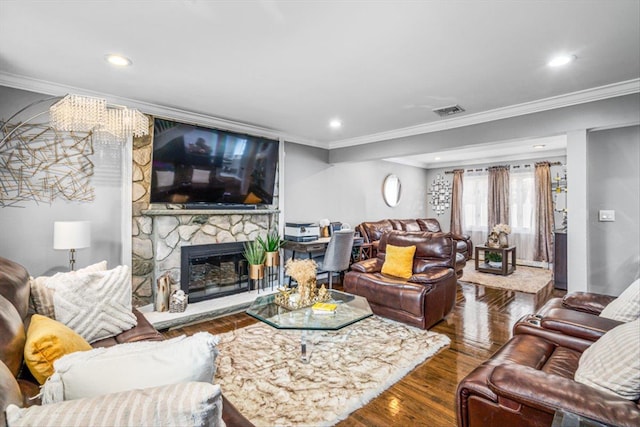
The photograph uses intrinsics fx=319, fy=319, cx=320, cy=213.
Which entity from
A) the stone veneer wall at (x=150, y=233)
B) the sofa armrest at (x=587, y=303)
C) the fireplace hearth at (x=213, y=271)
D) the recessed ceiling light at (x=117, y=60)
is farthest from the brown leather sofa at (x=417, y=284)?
the recessed ceiling light at (x=117, y=60)

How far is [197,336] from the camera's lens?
3.48 feet

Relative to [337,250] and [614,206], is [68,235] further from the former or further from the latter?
[614,206]

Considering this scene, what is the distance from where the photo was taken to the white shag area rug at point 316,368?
6.64ft

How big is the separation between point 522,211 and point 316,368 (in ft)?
20.7

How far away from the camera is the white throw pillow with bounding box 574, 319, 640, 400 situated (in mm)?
1175

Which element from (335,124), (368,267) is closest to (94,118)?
(335,124)

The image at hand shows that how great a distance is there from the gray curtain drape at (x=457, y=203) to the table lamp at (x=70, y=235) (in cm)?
732

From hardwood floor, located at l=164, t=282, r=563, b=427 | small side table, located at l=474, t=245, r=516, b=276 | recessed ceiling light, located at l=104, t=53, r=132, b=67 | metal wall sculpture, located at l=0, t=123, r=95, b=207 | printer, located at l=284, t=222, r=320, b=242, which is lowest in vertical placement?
hardwood floor, located at l=164, t=282, r=563, b=427

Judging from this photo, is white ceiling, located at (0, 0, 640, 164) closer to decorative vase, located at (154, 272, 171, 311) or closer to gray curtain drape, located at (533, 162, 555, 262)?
decorative vase, located at (154, 272, 171, 311)

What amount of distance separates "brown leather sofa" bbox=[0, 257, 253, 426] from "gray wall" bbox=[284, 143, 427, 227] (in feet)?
10.6

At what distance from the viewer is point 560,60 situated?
8.03ft

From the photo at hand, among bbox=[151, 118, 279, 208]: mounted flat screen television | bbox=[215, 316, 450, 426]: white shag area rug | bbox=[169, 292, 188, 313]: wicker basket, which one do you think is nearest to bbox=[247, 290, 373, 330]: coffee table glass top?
bbox=[215, 316, 450, 426]: white shag area rug

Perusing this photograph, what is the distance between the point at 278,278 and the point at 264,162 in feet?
5.73

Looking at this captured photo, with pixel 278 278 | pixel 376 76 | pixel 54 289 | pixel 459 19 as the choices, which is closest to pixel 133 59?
pixel 54 289
